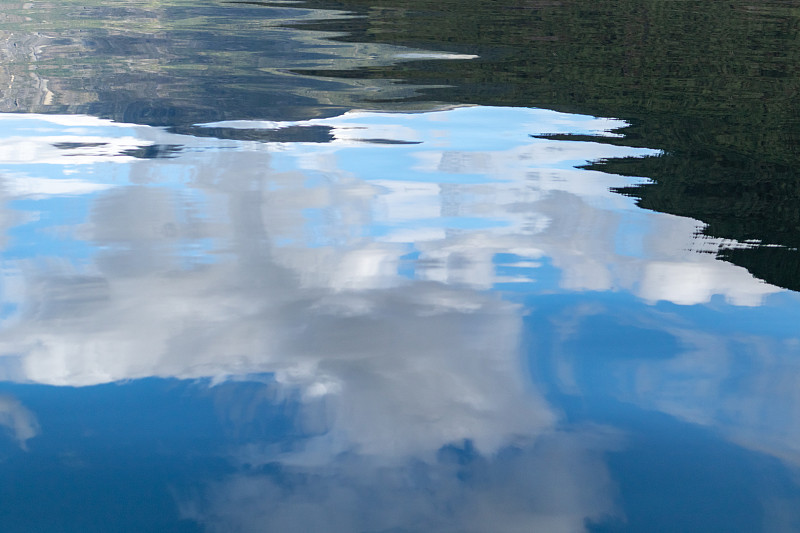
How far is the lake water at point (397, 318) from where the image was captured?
1.95m

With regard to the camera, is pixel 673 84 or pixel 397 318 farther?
pixel 673 84

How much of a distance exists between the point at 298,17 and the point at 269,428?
1533 cm

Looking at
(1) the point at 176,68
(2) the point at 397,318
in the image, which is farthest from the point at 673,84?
(2) the point at 397,318

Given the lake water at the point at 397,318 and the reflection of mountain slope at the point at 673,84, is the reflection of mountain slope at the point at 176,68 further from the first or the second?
the reflection of mountain slope at the point at 673,84

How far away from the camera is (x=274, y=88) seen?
7559 mm

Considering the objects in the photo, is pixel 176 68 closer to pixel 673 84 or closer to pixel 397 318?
pixel 673 84

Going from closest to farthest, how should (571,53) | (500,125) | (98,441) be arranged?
(98,441)
(500,125)
(571,53)

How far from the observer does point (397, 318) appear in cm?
288

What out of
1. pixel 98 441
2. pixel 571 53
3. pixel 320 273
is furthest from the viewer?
pixel 571 53

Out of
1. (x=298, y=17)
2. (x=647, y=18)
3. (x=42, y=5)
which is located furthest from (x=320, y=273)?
(x=42, y=5)

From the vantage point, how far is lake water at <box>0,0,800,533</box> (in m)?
1.95

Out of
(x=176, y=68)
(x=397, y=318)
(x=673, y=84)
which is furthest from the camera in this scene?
(x=176, y=68)

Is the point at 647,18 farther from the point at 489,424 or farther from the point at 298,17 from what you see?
the point at 489,424

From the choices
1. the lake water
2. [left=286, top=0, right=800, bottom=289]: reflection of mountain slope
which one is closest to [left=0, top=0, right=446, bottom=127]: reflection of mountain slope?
the lake water
